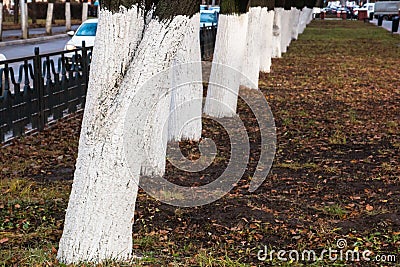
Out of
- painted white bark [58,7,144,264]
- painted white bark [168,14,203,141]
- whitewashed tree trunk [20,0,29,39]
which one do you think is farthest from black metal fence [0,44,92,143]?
whitewashed tree trunk [20,0,29,39]

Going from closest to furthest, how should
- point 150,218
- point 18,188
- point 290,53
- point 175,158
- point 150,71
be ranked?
1. point 150,71
2. point 150,218
3. point 18,188
4. point 175,158
5. point 290,53

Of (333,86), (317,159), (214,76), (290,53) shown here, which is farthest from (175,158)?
(290,53)

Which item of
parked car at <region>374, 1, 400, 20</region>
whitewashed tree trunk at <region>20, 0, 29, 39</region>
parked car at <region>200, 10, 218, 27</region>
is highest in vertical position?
parked car at <region>200, 10, 218, 27</region>

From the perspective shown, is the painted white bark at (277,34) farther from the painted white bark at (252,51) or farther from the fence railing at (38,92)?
the fence railing at (38,92)

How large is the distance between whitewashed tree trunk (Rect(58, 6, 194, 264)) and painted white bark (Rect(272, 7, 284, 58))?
52.0 feet

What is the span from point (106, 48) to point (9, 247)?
1546mm

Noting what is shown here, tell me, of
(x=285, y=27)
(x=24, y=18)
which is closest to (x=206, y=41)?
(x=285, y=27)

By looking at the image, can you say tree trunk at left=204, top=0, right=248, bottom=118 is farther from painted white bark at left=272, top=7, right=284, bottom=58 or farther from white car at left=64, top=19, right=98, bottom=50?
white car at left=64, top=19, right=98, bottom=50

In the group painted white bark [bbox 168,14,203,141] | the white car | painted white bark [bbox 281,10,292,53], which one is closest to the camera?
painted white bark [bbox 168,14,203,141]

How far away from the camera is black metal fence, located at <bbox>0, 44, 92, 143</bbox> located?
912cm

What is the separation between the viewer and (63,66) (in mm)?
11078

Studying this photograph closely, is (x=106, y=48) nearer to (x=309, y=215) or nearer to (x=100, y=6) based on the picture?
(x=100, y=6)

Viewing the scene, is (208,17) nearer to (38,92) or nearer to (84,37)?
(84,37)

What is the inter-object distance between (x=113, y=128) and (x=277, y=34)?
17986mm
